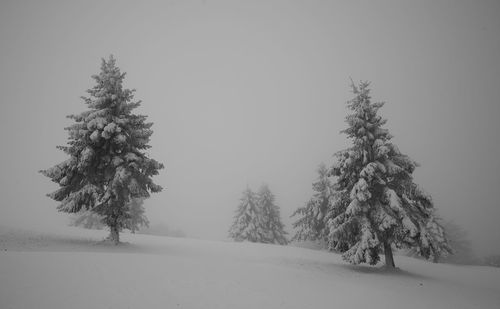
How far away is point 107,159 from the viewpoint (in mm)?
19547

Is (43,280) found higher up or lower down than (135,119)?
lower down

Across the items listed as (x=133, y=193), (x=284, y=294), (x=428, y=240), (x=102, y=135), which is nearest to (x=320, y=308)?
(x=284, y=294)

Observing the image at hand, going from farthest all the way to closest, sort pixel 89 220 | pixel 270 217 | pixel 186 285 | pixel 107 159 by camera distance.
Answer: pixel 270 217, pixel 89 220, pixel 107 159, pixel 186 285

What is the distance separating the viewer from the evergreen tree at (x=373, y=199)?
18.1m

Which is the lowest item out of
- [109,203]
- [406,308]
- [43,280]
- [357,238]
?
[406,308]

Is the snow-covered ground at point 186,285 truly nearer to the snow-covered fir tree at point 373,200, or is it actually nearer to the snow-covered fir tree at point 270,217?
the snow-covered fir tree at point 373,200

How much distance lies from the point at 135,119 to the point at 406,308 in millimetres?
18720

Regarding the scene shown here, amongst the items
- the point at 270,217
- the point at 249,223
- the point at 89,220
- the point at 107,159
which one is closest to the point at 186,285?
the point at 107,159

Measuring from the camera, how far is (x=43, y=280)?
35.4 ft

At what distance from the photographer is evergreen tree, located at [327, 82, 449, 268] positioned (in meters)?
18.1

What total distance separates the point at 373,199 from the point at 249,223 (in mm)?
24136

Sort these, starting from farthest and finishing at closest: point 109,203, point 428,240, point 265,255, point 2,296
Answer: point 265,255
point 109,203
point 428,240
point 2,296

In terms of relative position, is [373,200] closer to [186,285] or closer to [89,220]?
[186,285]

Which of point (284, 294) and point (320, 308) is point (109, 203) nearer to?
point (284, 294)
